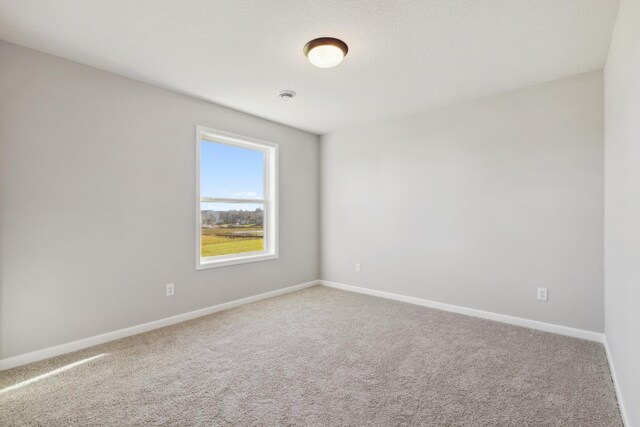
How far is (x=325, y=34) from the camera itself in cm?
223

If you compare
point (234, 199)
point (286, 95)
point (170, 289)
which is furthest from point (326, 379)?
point (286, 95)

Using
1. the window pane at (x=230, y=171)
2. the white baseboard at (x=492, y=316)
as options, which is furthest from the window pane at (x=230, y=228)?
the white baseboard at (x=492, y=316)

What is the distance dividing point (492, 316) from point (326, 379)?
214 cm

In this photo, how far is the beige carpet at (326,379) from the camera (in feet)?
5.83

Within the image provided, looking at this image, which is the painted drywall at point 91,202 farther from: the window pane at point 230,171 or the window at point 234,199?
the window pane at point 230,171

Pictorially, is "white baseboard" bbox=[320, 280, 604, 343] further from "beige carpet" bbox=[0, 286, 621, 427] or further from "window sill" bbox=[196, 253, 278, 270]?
"window sill" bbox=[196, 253, 278, 270]

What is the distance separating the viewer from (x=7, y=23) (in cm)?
211

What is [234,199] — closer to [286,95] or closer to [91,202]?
[286,95]

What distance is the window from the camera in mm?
3719

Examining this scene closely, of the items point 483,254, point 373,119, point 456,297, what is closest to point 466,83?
point 373,119

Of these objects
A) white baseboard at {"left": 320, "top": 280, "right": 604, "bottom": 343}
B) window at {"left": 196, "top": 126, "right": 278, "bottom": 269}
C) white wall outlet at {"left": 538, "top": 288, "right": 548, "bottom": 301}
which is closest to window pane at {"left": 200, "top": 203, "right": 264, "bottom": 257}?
window at {"left": 196, "top": 126, "right": 278, "bottom": 269}

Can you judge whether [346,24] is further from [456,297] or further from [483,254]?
[456,297]

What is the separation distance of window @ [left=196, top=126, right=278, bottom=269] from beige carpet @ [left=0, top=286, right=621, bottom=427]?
106cm

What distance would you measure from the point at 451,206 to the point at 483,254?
0.62 meters
